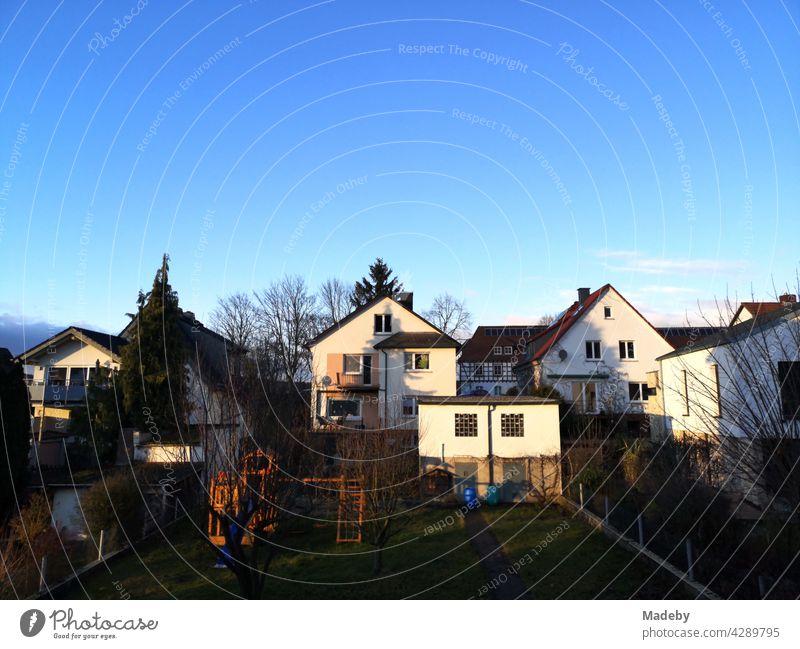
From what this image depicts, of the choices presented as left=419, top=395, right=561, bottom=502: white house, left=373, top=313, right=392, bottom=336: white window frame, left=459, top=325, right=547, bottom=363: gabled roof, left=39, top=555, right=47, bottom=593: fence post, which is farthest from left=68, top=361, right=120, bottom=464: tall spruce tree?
left=459, top=325, right=547, bottom=363: gabled roof

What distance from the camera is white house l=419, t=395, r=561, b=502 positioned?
18.2m

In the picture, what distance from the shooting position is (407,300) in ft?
87.0

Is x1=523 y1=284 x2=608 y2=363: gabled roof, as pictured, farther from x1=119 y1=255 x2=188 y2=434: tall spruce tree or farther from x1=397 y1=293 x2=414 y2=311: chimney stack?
x1=119 y1=255 x2=188 y2=434: tall spruce tree

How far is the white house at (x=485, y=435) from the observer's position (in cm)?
1825

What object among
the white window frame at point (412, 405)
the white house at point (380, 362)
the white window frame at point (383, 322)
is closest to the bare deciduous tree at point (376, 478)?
the white window frame at point (412, 405)

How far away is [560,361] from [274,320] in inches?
550

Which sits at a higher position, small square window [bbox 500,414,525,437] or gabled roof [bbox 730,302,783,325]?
gabled roof [bbox 730,302,783,325]

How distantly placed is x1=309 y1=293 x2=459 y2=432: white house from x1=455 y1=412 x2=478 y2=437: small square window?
12.5ft

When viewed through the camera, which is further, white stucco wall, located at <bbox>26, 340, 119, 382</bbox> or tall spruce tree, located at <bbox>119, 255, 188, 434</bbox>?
white stucco wall, located at <bbox>26, 340, 119, 382</bbox>

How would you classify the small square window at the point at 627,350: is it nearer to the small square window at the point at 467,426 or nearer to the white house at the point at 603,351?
the white house at the point at 603,351

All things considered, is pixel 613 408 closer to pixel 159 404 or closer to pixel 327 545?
pixel 327 545

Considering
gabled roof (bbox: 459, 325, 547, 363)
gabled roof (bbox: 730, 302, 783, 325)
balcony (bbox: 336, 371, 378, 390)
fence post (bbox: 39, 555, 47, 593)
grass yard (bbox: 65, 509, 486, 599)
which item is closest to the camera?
gabled roof (bbox: 730, 302, 783, 325)

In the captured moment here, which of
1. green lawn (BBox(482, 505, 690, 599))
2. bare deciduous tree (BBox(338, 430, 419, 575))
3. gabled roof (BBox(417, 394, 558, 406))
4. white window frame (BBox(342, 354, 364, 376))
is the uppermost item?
white window frame (BBox(342, 354, 364, 376))
